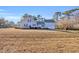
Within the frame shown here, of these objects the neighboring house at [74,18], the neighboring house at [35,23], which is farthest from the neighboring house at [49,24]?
the neighboring house at [74,18]

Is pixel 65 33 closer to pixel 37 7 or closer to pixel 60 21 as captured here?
pixel 60 21

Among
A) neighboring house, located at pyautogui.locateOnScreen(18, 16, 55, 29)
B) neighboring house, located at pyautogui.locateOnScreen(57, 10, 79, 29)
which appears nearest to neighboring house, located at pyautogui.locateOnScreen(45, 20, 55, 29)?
neighboring house, located at pyautogui.locateOnScreen(18, 16, 55, 29)

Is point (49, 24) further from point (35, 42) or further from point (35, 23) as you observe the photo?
point (35, 42)

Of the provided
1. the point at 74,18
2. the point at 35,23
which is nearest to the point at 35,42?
the point at 35,23

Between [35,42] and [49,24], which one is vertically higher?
[49,24]

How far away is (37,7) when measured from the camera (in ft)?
16.1

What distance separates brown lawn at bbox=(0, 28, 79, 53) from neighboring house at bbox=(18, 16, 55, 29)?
→ 8 cm

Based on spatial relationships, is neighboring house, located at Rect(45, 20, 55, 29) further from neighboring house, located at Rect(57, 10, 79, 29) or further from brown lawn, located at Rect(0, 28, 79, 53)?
neighboring house, located at Rect(57, 10, 79, 29)

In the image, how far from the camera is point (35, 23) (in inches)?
195

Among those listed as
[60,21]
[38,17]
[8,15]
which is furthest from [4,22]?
[60,21]

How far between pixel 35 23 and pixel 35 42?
287 mm

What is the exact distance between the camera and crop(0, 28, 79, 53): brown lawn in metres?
4.91

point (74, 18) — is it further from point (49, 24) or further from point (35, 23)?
point (35, 23)
